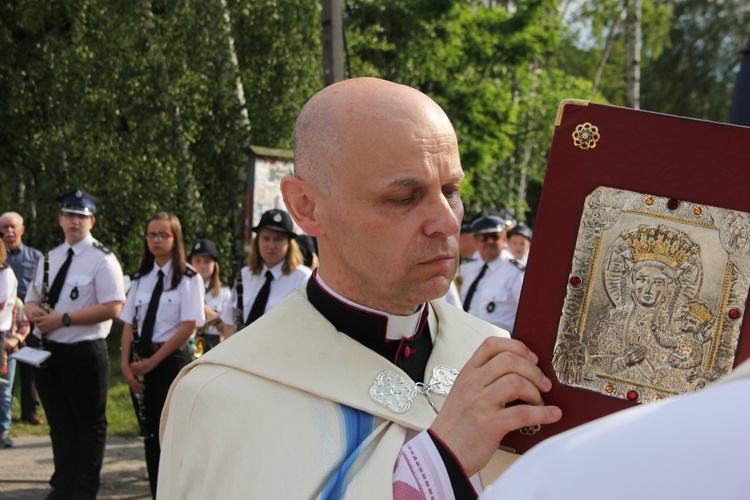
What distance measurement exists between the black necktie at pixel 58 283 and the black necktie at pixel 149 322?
0.66 metres

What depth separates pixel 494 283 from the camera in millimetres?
8625

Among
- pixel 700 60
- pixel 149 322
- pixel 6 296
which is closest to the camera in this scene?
pixel 149 322

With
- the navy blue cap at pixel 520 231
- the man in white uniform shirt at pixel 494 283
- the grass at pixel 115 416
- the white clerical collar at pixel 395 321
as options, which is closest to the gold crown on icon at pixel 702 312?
the white clerical collar at pixel 395 321

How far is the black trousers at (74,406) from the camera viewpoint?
6.78m

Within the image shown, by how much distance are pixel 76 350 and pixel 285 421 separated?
530cm

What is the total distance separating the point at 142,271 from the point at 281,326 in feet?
17.0

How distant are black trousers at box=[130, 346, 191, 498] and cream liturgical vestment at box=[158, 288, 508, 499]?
481 centimetres

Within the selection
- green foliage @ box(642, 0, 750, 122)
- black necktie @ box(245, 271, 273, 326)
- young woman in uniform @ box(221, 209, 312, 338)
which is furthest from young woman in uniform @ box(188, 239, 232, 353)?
green foliage @ box(642, 0, 750, 122)

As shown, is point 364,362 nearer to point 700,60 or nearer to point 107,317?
point 107,317

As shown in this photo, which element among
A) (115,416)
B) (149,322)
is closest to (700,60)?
(115,416)

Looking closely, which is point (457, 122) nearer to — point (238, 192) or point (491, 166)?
point (491, 166)

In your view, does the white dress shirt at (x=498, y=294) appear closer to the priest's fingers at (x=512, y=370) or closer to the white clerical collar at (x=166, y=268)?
the white clerical collar at (x=166, y=268)

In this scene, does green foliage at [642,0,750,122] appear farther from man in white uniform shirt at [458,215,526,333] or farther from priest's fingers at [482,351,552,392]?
priest's fingers at [482,351,552,392]

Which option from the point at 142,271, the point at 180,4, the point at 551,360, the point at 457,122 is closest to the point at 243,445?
the point at 551,360
